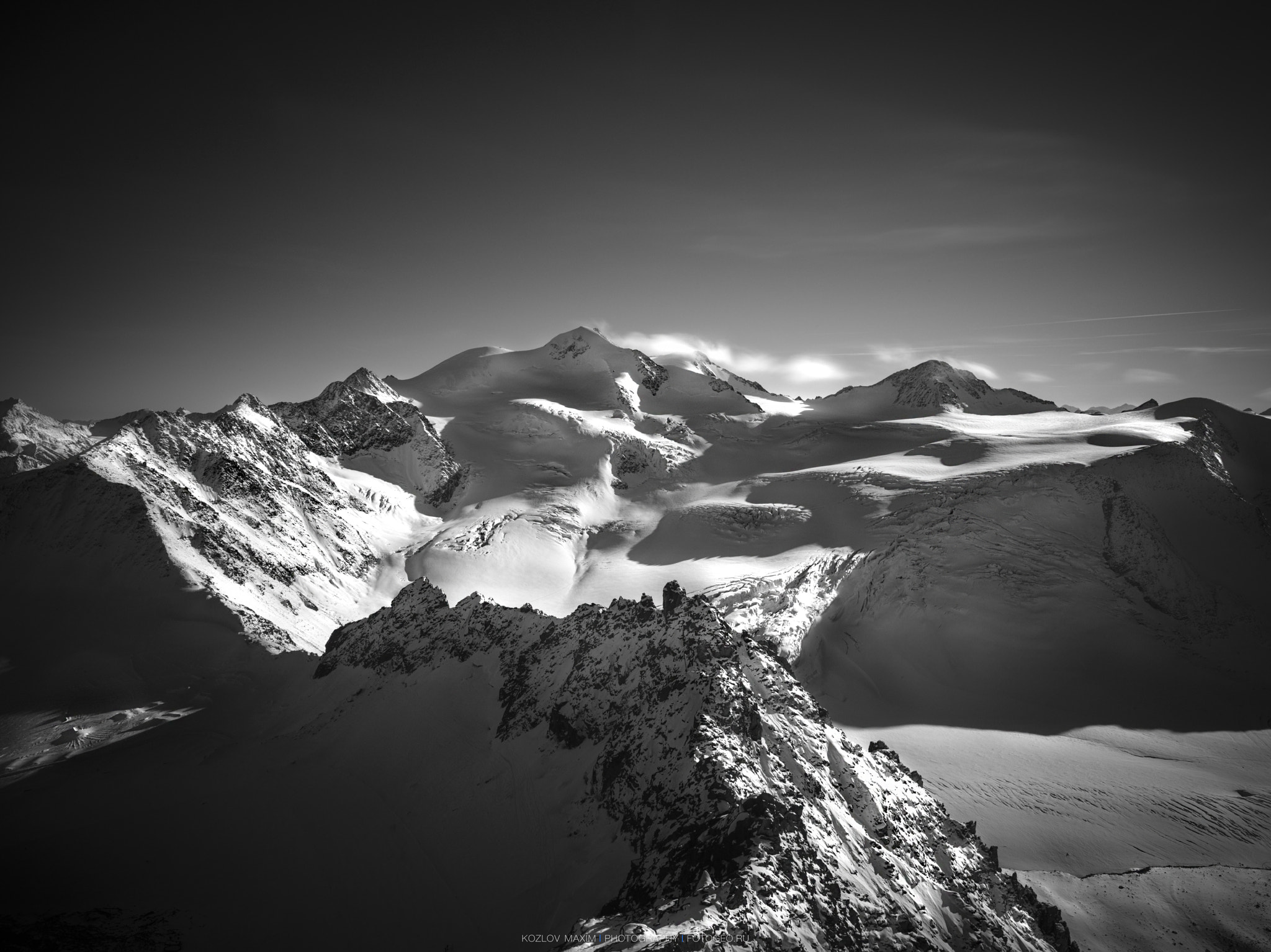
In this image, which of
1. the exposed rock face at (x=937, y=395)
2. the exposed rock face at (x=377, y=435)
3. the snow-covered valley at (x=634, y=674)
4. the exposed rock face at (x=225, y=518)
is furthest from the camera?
the exposed rock face at (x=937, y=395)

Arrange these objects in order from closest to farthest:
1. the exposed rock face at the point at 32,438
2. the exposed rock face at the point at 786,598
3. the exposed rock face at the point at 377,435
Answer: the exposed rock face at the point at 786,598
the exposed rock face at the point at 32,438
the exposed rock face at the point at 377,435

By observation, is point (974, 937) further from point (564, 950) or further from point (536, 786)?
point (536, 786)

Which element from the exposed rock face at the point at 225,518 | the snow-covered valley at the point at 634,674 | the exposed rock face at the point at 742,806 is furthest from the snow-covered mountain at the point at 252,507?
the exposed rock face at the point at 742,806

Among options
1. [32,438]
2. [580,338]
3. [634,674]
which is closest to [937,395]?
[580,338]

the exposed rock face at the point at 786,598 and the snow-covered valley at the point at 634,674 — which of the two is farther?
the exposed rock face at the point at 786,598

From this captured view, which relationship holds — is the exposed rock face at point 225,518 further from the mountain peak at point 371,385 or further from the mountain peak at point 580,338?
the mountain peak at point 580,338

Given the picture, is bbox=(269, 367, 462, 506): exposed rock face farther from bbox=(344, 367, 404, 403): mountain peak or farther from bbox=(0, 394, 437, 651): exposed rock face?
bbox=(0, 394, 437, 651): exposed rock face

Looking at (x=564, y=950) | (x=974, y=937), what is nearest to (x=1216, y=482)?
(x=974, y=937)
